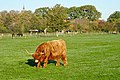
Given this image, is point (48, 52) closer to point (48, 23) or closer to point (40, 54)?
point (40, 54)

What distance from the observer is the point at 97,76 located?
11.5 metres

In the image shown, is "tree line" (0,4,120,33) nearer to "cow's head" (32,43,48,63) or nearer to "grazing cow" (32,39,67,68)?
"grazing cow" (32,39,67,68)

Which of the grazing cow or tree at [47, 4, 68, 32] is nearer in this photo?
the grazing cow

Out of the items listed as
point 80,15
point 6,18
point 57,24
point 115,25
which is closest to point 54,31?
point 57,24

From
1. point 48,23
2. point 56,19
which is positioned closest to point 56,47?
point 56,19

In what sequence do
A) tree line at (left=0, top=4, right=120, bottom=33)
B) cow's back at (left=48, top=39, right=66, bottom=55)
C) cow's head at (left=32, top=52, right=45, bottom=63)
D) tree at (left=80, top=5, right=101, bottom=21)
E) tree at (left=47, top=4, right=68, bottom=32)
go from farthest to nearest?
1. tree at (left=80, top=5, right=101, bottom=21)
2. tree line at (left=0, top=4, right=120, bottom=33)
3. tree at (left=47, top=4, right=68, bottom=32)
4. cow's back at (left=48, top=39, right=66, bottom=55)
5. cow's head at (left=32, top=52, right=45, bottom=63)

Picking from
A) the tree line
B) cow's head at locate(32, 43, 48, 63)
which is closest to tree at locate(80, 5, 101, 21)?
the tree line

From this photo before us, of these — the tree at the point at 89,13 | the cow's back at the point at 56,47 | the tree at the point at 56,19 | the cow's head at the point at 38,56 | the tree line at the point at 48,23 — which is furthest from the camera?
the tree at the point at 89,13

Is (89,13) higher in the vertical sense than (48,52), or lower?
higher

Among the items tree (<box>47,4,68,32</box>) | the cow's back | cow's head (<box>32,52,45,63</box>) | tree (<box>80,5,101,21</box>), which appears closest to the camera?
cow's head (<box>32,52,45,63</box>)

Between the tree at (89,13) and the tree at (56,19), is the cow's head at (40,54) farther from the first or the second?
the tree at (89,13)

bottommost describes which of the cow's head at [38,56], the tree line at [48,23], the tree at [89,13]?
the cow's head at [38,56]

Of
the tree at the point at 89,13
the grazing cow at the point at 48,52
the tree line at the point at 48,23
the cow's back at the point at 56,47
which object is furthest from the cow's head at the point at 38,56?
the tree at the point at 89,13

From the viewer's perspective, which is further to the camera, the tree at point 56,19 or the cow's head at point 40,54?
the tree at point 56,19
